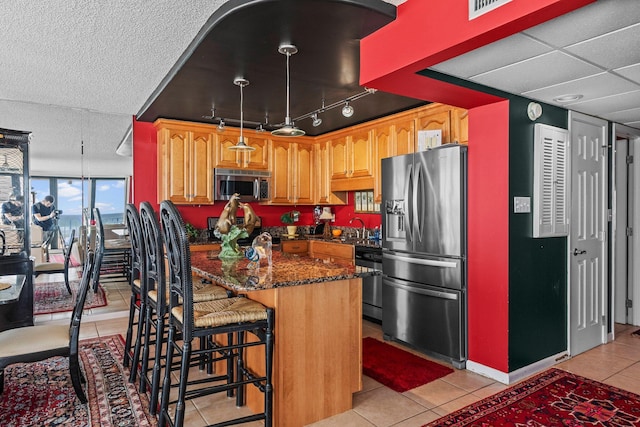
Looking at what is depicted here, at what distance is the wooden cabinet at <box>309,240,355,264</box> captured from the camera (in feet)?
15.6

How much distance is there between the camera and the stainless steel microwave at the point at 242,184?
17.0 ft

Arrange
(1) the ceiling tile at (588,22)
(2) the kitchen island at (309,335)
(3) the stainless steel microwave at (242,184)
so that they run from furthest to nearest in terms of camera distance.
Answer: (3) the stainless steel microwave at (242,184)
(2) the kitchen island at (309,335)
(1) the ceiling tile at (588,22)

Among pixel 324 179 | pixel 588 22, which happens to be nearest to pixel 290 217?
pixel 324 179

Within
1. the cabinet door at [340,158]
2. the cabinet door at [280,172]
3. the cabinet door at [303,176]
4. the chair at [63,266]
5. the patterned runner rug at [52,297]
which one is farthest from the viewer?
the cabinet door at [303,176]

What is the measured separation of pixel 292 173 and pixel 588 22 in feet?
14.3

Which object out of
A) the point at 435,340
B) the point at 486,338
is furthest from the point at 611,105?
the point at 435,340

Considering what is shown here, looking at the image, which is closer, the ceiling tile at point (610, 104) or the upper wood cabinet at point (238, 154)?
the ceiling tile at point (610, 104)

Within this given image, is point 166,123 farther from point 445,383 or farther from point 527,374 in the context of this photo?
point 527,374

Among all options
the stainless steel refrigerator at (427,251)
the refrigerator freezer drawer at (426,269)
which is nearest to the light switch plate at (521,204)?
the stainless steel refrigerator at (427,251)

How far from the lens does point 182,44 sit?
294 cm

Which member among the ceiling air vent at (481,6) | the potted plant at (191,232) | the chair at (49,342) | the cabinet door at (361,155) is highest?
the ceiling air vent at (481,6)

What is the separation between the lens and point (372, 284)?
14.7 ft

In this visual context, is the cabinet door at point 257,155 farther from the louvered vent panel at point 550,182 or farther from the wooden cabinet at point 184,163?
the louvered vent panel at point 550,182

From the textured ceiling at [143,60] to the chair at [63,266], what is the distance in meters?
0.76
